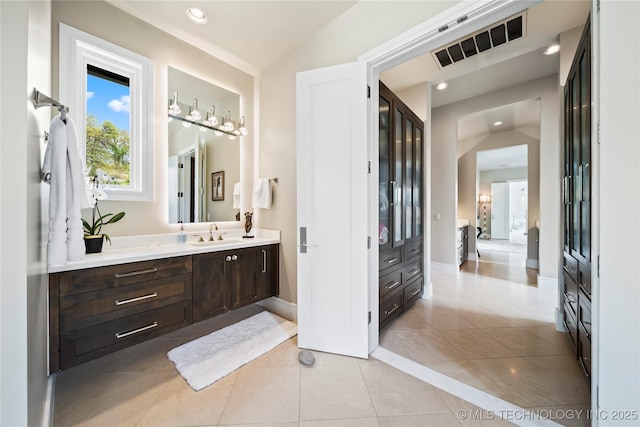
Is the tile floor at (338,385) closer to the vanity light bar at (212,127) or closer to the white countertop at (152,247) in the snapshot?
the white countertop at (152,247)

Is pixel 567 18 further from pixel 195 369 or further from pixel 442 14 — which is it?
pixel 195 369

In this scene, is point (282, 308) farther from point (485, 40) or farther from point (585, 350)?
point (485, 40)

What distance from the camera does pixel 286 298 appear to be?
274cm

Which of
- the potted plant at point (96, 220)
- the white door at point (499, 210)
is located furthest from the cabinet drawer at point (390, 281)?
the white door at point (499, 210)

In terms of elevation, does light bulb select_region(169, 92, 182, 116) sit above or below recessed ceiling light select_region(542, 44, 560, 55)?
below

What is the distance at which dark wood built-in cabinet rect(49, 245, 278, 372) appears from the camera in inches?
56.6

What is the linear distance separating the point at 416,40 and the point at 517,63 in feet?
8.93

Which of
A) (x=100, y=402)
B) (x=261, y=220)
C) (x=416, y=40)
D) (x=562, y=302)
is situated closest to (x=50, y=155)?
(x=100, y=402)

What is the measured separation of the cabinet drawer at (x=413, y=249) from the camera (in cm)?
295

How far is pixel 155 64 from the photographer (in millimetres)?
2352

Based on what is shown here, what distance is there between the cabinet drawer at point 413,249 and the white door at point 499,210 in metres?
8.57

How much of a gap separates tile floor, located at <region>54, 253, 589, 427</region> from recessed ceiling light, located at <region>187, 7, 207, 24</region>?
2952 mm

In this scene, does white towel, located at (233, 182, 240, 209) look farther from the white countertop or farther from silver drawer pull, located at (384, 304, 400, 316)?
silver drawer pull, located at (384, 304, 400, 316)
